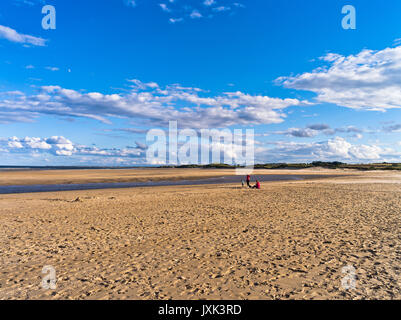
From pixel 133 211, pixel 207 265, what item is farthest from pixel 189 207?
pixel 207 265

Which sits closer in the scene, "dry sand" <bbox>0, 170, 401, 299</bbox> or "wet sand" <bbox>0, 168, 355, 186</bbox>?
"dry sand" <bbox>0, 170, 401, 299</bbox>

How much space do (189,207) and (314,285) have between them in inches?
495

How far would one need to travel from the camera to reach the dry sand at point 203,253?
6.39 m

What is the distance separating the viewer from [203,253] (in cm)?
909

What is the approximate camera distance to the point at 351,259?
817 centimetres

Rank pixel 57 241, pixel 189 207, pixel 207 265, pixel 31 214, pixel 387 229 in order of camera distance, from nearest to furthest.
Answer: pixel 207 265 → pixel 57 241 → pixel 387 229 → pixel 31 214 → pixel 189 207

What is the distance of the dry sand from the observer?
6.39 metres

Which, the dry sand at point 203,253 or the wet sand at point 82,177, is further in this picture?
the wet sand at point 82,177

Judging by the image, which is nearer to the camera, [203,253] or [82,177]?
[203,253]

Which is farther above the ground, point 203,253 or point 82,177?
point 82,177
